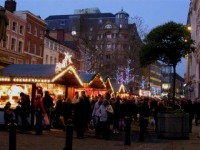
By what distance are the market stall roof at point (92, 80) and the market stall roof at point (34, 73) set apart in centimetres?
367

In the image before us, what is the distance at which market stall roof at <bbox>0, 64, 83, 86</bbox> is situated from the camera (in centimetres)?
1970

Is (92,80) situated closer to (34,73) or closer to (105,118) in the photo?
(34,73)

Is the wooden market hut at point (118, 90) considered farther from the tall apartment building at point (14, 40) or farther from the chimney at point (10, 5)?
the chimney at point (10, 5)

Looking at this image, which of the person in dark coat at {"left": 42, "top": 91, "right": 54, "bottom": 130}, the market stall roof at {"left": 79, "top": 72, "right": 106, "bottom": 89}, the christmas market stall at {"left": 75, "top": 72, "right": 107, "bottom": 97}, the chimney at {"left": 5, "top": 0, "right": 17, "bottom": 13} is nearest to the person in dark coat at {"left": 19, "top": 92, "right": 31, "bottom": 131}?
the person in dark coat at {"left": 42, "top": 91, "right": 54, "bottom": 130}

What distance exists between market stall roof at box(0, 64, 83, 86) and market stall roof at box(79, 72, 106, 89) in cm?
367

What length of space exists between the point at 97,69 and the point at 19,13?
13231 mm

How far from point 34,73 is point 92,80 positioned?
22.4 feet

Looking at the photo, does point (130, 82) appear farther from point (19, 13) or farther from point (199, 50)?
point (19, 13)

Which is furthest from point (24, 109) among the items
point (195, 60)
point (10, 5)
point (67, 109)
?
point (195, 60)

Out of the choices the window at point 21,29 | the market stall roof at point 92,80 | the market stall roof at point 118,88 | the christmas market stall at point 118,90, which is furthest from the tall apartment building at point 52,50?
the market stall roof at point 92,80

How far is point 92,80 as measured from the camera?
2645cm

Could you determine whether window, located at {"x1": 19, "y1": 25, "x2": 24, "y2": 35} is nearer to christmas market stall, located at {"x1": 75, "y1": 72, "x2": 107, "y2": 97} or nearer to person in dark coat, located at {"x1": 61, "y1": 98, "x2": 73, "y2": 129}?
christmas market stall, located at {"x1": 75, "y1": 72, "x2": 107, "y2": 97}

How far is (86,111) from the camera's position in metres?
17.8

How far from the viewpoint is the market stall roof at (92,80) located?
26142 mm
